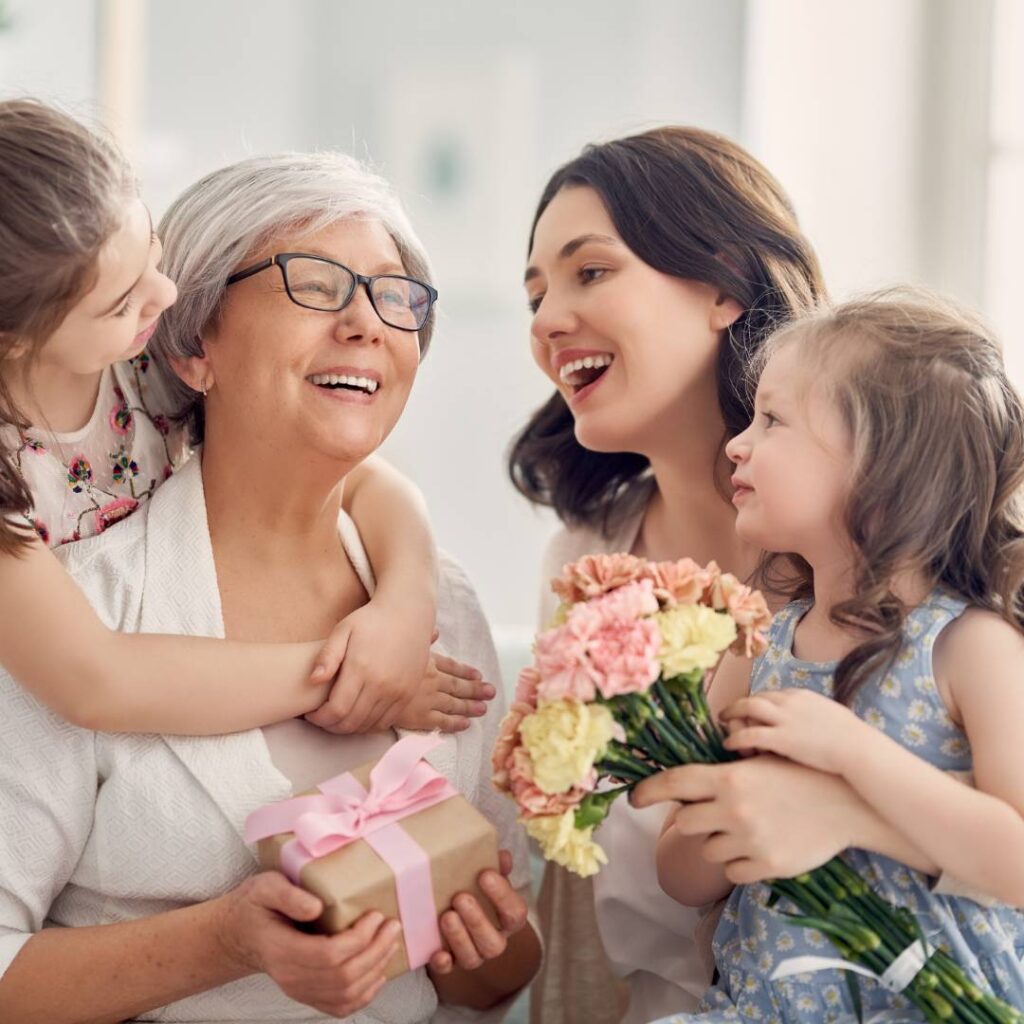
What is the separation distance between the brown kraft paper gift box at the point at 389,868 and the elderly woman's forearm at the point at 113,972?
5.7 inches

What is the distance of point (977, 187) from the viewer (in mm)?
3617

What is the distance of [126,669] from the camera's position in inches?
63.6

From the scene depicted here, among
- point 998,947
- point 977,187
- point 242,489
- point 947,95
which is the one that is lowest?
point 998,947

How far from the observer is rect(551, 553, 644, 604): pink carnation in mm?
1437

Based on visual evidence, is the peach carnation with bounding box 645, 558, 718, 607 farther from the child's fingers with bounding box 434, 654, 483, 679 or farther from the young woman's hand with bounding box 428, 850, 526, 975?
the child's fingers with bounding box 434, 654, 483, 679

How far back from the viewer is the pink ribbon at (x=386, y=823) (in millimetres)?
1494

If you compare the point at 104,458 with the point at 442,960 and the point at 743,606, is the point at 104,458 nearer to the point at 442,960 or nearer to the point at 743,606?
the point at 442,960

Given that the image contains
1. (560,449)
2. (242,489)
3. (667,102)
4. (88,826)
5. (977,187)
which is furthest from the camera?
(667,102)

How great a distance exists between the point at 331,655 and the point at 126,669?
28 centimetres

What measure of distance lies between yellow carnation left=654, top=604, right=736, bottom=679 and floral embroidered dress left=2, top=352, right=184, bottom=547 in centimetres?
91

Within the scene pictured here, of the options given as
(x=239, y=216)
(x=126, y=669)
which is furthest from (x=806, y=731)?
(x=239, y=216)

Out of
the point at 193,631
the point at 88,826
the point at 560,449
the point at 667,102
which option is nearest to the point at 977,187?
the point at 667,102

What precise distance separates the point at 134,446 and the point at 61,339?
406 millimetres

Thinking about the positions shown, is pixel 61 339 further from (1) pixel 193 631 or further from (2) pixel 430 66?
(2) pixel 430 66
